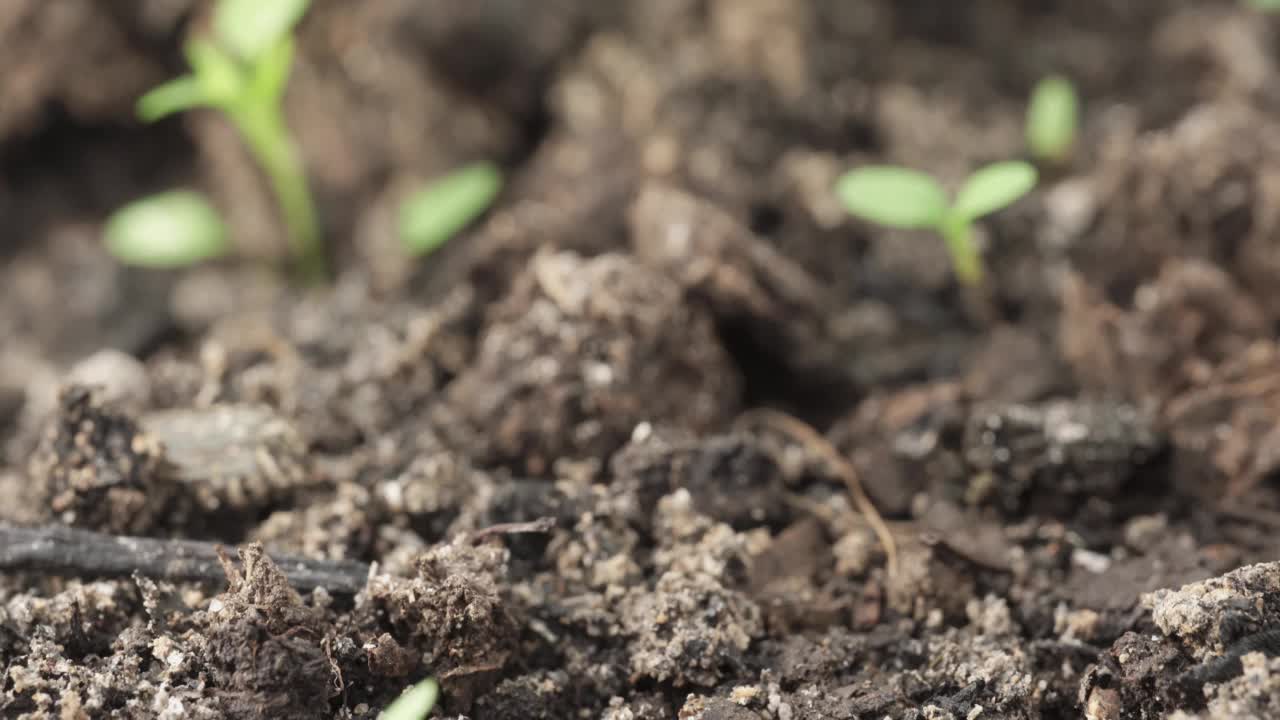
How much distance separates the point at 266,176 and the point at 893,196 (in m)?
1.33

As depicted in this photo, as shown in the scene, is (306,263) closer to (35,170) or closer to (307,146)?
(307,146)

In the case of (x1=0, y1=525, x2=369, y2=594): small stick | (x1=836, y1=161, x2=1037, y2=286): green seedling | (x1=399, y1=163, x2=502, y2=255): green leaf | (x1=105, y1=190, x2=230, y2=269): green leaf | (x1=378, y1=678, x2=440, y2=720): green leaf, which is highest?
(x1=105, y1=190, x2=230, y2=269): green leaf

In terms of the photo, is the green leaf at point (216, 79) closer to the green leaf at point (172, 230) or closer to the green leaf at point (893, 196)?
the green leaf at point (172, 230)

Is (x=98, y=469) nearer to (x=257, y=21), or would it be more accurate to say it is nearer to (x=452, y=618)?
(x=452, y=618)

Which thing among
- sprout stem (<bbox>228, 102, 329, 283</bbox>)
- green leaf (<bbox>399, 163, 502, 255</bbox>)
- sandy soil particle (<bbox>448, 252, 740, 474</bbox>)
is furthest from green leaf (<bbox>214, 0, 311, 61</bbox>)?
sandy soil particle (<bbox>448, 252, 740, 474</bbox>)

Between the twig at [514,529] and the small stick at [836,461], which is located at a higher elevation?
the small stick at [836,461]

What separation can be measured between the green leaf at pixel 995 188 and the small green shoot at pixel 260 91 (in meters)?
1.06

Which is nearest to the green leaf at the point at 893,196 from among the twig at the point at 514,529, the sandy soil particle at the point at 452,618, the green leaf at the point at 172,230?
the twig at the point at 514,529

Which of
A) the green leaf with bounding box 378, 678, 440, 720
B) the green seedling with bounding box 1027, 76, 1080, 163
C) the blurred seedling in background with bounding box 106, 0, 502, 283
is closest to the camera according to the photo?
the green leaf with bounding box 378, 678, 440, 720

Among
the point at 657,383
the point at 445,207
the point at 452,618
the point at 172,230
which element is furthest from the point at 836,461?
the point at 172,230

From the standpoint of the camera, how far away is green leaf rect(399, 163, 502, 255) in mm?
2102

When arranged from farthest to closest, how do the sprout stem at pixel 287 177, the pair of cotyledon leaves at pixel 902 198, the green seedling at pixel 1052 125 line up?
the green seedling at pixel 1052 125
the sprout stem at pixel 287 177
the pair of cotyledon leaves at pixel 902 198

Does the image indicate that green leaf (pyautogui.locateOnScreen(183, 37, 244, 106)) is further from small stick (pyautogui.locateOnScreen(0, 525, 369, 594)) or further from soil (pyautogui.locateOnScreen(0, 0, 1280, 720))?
small stick (pyautogui.locateOnScreen(0, 525, 369, 594))

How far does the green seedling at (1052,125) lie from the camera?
213 cm
